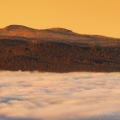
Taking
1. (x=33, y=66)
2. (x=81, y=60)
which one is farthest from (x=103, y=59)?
(x=33, y=66)

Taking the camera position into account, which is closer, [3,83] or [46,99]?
[46,99]

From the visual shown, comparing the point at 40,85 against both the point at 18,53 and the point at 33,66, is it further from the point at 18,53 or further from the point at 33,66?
the point at 18,53

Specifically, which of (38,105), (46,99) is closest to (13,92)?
(46,99)

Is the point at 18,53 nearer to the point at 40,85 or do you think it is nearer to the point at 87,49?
the point at 87,49

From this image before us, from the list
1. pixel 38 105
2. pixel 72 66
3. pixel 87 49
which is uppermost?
pixel 87 49

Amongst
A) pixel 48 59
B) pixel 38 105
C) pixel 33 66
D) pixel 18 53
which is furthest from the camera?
pixel 18 53

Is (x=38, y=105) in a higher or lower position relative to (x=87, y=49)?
lower

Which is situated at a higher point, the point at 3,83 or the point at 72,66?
the point at 72,66

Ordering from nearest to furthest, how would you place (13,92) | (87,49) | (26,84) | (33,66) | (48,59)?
(13,92) → (26,84) → (33,66) → (48,59) → (87,49)

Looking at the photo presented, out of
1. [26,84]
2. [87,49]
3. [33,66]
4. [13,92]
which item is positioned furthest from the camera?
[87,49]

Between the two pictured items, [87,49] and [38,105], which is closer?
[38,105]
